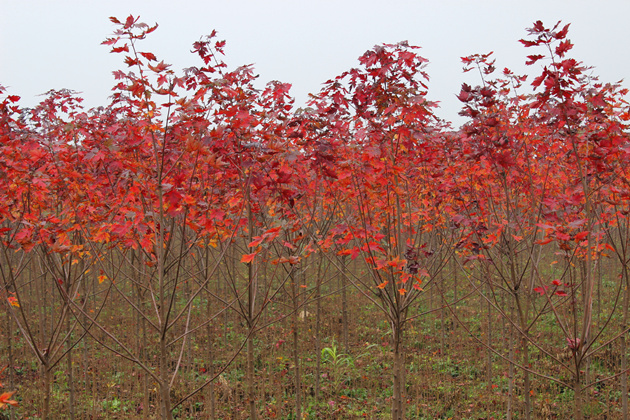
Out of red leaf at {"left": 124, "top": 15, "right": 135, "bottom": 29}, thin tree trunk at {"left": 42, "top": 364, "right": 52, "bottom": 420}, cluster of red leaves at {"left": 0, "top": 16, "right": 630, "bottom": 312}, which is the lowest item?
thin tree trunk at {"left": 42, "top": 364, "right": 52, "bottom": 420}

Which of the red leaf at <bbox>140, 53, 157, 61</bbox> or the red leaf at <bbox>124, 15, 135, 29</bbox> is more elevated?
the red leaf at <bbox>124, 15, 135, 29</bbox>

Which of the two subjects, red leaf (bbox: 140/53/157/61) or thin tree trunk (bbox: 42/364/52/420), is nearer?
red leaf (bbox: 140/53/157/61)

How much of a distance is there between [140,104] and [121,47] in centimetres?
33

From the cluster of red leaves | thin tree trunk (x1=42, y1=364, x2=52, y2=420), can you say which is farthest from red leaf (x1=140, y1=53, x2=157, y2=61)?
thin tree trunk (x1=42, y1=364, x2=52, y2=420)

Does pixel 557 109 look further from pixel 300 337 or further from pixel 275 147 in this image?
pixel 300 337

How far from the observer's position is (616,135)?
2.89m

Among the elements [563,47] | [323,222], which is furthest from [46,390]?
[563,47]

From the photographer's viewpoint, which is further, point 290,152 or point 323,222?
point 323,222

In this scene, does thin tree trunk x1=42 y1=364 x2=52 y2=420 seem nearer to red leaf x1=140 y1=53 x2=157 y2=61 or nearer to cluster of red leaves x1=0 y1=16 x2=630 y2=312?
cluster of red leaves x1=0 y1=16 x2=630 y2=312

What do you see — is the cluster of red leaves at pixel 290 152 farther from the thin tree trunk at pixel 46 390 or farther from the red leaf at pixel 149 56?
the thin tree trunk at pixel 46 390

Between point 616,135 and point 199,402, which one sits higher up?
point 616,135

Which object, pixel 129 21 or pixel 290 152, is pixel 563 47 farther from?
pixel 129 21

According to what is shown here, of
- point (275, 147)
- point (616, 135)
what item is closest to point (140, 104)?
point (275, 147)

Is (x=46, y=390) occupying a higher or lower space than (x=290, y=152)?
lower
